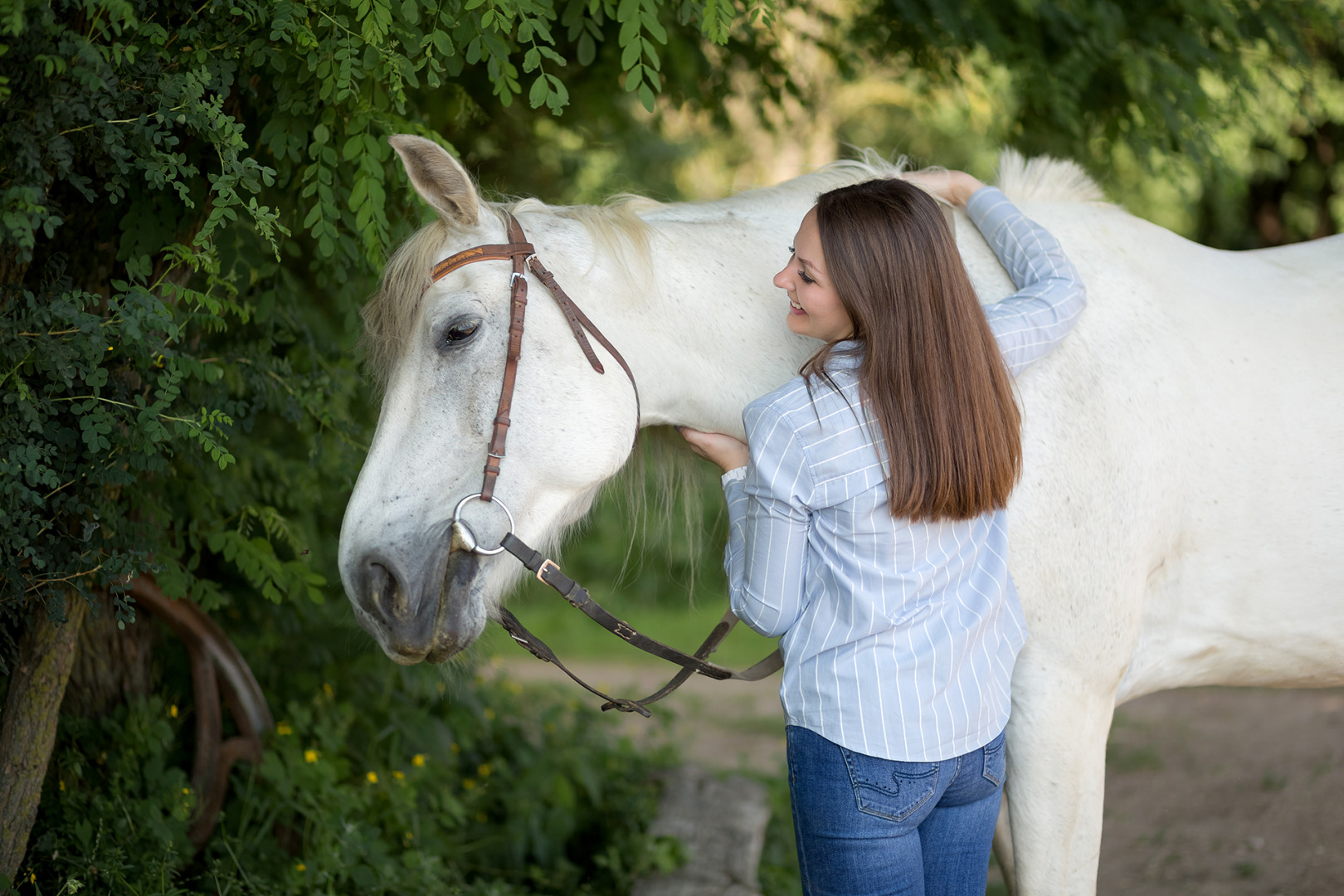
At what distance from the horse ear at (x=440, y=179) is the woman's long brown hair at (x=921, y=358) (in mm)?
698

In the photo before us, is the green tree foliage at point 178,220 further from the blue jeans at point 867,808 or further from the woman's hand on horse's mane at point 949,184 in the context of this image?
the blue jeans at point 867,808

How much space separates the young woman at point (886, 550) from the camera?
5.42 feet

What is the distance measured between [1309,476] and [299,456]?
10.3ft

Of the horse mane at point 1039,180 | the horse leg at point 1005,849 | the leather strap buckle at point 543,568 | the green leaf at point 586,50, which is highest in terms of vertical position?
the green leaf at point 586,50

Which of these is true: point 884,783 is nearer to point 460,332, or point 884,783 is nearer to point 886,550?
point 886,550

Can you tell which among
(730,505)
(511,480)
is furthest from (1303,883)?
(511,480)

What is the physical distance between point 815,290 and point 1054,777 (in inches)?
47.3

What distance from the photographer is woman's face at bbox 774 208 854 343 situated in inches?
70.8

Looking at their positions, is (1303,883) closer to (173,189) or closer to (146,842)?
(146,842)

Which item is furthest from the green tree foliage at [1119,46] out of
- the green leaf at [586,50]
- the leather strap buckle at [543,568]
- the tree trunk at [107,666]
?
the tree trunk at [107,666]

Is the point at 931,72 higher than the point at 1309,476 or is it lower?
higher

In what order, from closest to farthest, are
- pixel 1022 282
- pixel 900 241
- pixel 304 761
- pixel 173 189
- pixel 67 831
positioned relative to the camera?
pixel 900 241
pixel 1022 282
pixel 173 189
pixel 67 831
pixel 304 761

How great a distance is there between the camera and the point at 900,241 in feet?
5.76

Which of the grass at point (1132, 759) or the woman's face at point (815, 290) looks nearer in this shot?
the woman's face at point (815, 290)
